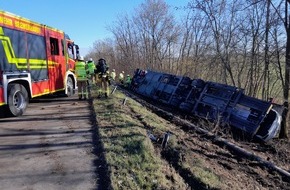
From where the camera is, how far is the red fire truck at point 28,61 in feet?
29.8

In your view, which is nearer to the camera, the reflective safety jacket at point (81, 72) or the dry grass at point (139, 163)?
the dry grass at point (139, 163)

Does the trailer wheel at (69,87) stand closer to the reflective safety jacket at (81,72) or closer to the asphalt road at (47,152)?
the reflective safety jacket at (81,72)

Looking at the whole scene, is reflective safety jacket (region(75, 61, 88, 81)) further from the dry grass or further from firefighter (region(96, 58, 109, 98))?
the dry grass

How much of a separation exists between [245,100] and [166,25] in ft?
107

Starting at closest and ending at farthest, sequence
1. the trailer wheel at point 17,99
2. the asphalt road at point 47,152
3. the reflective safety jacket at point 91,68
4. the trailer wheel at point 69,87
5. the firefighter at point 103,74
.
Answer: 1. the asphalt road at point 47,152
2. the trailer wheel at point 17,99
3. the firefighter at point 103,74
4. the reflective safety jacket at point 91,68
5. the trailer wheel at point 69,87

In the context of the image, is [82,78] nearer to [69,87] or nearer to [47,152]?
[69,87]

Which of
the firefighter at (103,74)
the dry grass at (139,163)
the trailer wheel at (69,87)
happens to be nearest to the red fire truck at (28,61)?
the trailer wheel at (69,87)

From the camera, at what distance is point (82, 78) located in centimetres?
1352

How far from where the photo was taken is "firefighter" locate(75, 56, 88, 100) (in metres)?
13.5

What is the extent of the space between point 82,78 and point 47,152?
7697 millimetres

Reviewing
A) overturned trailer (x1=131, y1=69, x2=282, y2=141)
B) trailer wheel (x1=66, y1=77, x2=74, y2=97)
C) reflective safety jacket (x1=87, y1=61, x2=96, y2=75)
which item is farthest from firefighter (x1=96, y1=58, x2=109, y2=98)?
overturned trailer (x1=131, y1=69, x2=282, y2=141)

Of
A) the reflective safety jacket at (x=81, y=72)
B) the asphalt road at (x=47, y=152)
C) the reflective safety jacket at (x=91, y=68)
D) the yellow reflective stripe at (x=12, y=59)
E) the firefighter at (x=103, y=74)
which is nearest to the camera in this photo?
the asphalt road at (x=47, y=152)

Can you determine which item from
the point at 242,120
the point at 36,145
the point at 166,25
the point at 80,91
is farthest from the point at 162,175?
the point at 166,25

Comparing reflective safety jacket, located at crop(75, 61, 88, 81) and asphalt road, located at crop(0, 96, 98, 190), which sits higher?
reflective safety jacket, located at crop(75, 61, 88, 81)
